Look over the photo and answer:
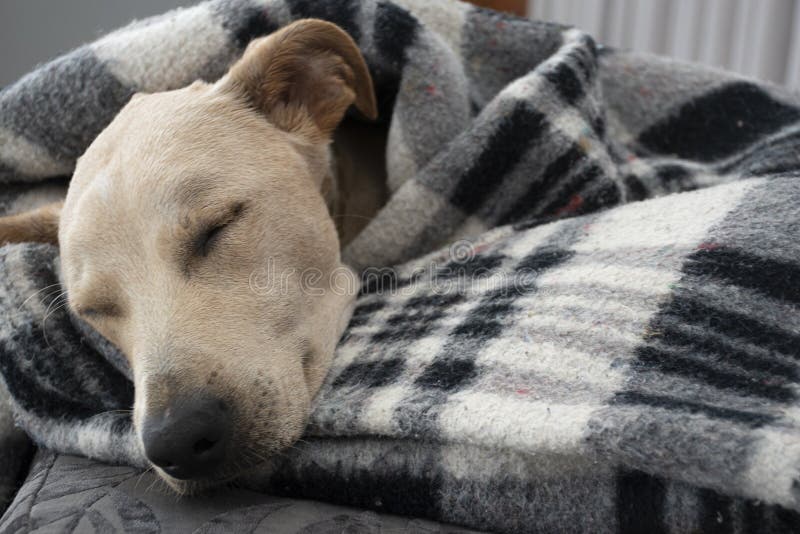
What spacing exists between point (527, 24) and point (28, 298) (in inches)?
47.1

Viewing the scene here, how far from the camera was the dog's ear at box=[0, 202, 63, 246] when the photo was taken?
1188 millimetres

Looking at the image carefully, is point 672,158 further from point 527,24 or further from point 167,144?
point 167,144

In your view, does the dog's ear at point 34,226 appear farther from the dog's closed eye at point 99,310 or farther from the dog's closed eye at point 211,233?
the dog's closed eye at point 211,233

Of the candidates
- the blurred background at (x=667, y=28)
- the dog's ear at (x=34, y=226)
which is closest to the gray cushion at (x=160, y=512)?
the dog's ear at (x=34, y=226)

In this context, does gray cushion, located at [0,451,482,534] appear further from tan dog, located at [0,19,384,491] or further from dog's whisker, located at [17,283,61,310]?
dog's whisker, located at [17,283,61,310]

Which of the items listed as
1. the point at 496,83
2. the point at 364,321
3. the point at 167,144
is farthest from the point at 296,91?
the point at 496,83

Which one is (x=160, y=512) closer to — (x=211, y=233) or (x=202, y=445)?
(x=202, y=445)

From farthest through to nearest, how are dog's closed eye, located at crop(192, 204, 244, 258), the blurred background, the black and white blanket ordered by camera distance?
the blurred background, dog's closed eye, located at crop(192, 204, 244, 258), the black and white blanket

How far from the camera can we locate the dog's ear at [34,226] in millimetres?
1188

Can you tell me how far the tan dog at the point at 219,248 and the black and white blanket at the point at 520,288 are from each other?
72 mm

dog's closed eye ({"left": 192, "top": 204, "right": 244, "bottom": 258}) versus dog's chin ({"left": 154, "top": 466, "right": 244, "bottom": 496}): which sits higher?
dog's closed eye ({"left": 192, "top": 204, "right": 244, "bottom": 258})

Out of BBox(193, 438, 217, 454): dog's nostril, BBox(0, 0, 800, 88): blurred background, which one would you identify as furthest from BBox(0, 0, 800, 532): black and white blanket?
BBox(0, 0, 800, 88): blurred background

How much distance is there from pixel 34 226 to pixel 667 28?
232 centimetres

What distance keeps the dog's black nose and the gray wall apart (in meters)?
1.93
